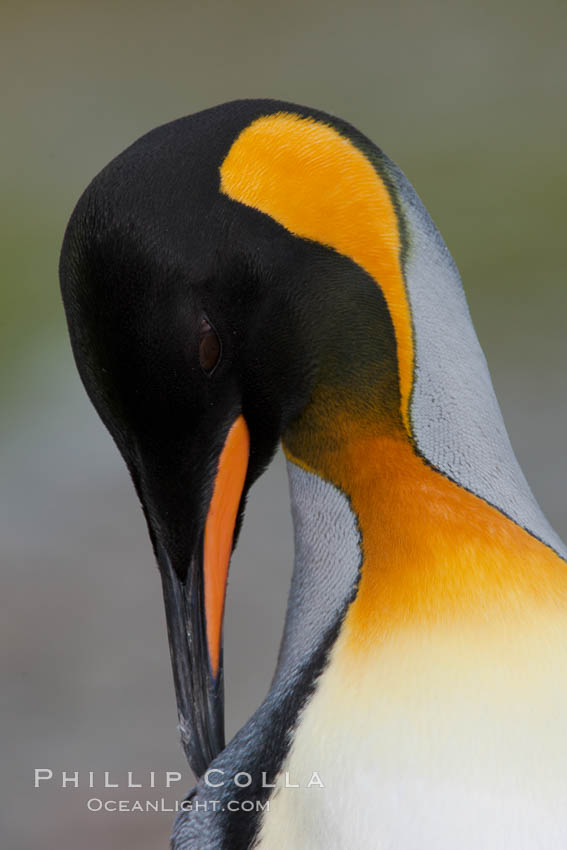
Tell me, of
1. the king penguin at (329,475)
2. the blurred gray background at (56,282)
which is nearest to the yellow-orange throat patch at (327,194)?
the king penguin at (329,475)

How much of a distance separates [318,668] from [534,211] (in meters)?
4.04

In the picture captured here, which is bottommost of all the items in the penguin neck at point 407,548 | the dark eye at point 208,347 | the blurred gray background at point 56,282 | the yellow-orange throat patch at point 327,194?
the blurred gray background at point 56,282

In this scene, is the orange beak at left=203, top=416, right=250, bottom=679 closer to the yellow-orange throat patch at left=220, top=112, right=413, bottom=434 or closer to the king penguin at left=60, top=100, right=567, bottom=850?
the king penguin at left=60, top=100, right=567, bottom=850

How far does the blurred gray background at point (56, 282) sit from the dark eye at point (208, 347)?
1379mm

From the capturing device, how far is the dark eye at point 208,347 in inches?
31.0

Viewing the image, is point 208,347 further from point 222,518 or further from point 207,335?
point 222,518

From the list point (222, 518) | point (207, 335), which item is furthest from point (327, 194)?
point (222, 518)

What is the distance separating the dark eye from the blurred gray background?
138cm

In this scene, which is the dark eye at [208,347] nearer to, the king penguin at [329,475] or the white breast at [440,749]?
the king penguin at [329,475]

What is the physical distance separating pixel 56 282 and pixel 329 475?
3572 millimetres

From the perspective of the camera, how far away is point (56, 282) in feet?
14.1

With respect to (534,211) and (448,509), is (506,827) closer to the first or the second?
(448,509)

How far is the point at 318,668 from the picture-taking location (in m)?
0.84

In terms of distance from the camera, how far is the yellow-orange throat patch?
826 mm
